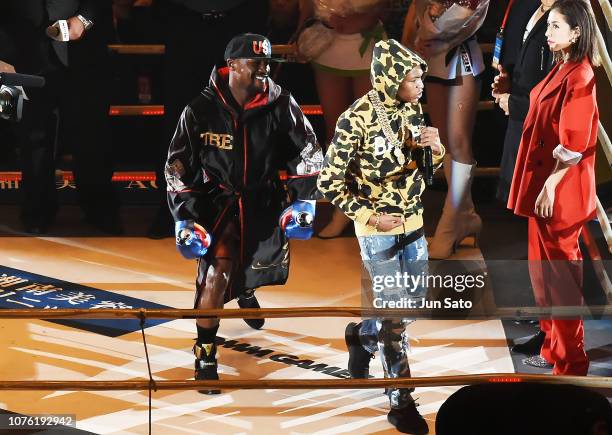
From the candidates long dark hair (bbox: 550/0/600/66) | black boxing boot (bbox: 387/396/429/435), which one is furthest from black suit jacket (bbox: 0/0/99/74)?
black boxing boot (bbox: 387/396/429/435)

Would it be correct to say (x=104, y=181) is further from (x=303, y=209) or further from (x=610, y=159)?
(x=610, y=159)

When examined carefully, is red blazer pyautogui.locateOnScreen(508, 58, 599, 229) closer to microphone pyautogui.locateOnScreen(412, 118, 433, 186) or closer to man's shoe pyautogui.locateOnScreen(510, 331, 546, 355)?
man's shoe pyautogui.locateOnScreen(510, 331, 546, 355)

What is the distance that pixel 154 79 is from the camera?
852cm

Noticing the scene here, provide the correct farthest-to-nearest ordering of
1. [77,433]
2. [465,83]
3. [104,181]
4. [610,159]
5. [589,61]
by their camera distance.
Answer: [104,181]
[465,83]
[610,159]
[589,61]
[77,433]

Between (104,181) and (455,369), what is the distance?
2988 mm

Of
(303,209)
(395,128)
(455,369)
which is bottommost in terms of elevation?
(455,369)

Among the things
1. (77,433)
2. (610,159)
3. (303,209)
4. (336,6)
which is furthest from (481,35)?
(77,433)

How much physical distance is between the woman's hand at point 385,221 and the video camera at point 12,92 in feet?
4.79

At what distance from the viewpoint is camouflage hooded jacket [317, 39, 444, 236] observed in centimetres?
557

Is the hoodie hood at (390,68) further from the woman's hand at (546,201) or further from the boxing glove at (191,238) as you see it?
the boxing glove at (191,238)

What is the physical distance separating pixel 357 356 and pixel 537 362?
0.88m

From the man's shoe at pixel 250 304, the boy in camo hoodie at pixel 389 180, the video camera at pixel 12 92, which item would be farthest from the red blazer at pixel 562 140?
the video camera at pixel 12 92

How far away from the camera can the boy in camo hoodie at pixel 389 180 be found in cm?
557

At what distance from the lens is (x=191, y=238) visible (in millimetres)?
6094
